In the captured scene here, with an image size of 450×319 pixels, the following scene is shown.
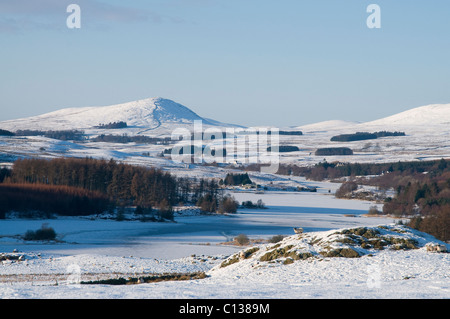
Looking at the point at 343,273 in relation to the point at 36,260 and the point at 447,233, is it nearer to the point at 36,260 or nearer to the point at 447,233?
the point at 36,260

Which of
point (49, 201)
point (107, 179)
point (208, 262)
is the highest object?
point (107, 179)

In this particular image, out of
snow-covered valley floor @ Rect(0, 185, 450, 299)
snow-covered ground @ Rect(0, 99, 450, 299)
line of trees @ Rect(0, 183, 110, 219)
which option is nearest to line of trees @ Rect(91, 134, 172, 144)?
snow-covered ground @ Rect(0, 99, 450, 299)

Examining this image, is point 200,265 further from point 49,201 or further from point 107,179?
point 107,179

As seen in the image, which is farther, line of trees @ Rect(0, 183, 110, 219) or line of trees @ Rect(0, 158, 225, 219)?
line of trees @ Rect(0, 158, 225, 219)

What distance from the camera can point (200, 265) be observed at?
25.6 m

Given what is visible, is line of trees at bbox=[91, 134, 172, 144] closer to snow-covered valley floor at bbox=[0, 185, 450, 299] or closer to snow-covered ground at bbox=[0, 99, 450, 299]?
snow-covered ground at bbox=[0, 99, 450, 299]

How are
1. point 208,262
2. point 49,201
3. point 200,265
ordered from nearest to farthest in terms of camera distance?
point 200,265 < point 208,262 < point 49,201

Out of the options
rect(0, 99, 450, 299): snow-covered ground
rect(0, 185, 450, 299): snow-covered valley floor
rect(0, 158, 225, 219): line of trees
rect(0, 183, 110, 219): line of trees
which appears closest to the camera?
rect(0, 185, 450, 299): snow-covered valley floor

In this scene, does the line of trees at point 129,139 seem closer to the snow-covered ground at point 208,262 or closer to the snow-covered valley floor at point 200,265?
the snow-covered ground at point 208,262

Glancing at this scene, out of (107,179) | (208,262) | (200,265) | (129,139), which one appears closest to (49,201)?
(107,179)

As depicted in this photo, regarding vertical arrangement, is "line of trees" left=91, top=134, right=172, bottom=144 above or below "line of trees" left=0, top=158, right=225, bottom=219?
above

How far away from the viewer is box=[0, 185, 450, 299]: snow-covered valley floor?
13.6 m

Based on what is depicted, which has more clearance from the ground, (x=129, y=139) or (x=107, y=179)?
(x=129, y=139)

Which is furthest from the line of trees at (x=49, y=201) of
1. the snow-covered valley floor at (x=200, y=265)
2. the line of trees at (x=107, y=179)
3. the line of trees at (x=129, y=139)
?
the line of trees at (x=129, y=139)
